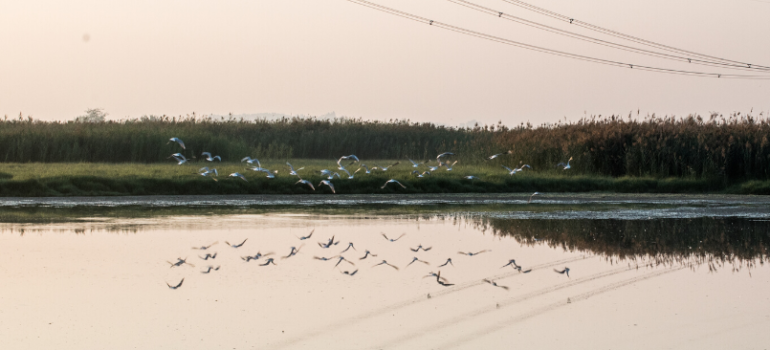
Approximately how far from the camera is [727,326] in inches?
251

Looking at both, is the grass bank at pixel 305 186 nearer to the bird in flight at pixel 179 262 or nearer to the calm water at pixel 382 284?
the calm water at pixel 382 284

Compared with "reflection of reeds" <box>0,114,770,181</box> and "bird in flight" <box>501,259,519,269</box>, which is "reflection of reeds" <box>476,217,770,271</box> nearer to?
"bird in flight" <box>501,259,519,269</box>

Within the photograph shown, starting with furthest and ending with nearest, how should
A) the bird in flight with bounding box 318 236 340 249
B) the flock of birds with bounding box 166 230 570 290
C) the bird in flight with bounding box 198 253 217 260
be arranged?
the bird in flight with bounding box 318 236 340 249 < the bird in flight with bounding box 198 253 217 260 < the flock of birds with bounding box 166 230 570 290

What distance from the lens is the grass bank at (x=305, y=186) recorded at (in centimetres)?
1969

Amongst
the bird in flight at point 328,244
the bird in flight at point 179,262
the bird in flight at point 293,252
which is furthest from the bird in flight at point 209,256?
the bird in flight at point 328,244

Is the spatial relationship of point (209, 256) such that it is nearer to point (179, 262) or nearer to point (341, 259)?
point (179, 262)

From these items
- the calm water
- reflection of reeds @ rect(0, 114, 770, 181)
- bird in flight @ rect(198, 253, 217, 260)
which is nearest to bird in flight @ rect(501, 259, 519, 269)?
the calm water

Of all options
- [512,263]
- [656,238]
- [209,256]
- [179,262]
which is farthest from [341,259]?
[656,238]

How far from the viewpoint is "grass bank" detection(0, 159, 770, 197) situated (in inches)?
775

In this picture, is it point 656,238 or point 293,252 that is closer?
point 293,252

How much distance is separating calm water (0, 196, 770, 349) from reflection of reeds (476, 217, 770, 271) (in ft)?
0.11

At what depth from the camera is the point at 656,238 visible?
12.0 meters

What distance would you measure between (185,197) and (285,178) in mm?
2906

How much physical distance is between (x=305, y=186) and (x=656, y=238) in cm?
1076
